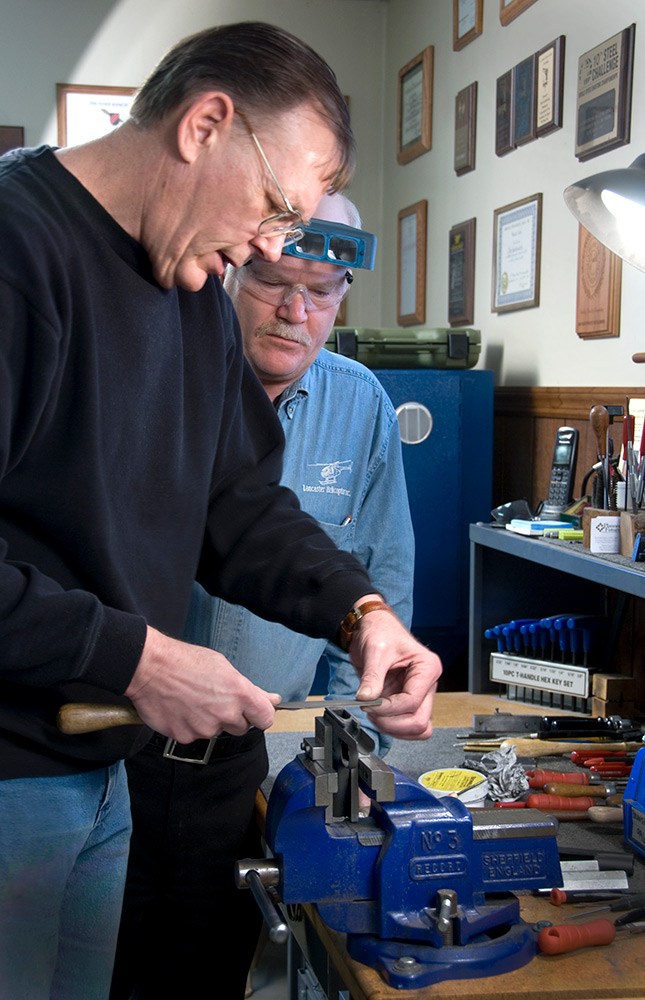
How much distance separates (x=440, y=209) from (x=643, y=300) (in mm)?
1539

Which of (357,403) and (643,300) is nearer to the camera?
(357,403)

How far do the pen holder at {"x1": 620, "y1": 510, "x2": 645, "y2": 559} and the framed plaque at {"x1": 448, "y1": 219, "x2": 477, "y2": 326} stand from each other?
61.0 inches

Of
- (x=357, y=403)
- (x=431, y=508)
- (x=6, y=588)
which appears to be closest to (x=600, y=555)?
(x=357, y=403)

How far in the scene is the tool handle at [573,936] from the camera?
4.08 ft

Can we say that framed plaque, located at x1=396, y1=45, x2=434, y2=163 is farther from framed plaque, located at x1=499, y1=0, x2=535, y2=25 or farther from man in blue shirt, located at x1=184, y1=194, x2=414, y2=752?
man in blue shirt, located at x1=184, y1=194, x2=414, y2=752

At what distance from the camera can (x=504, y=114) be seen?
3.24m

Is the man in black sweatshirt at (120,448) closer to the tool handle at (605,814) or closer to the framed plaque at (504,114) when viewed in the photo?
the tool handle at (605,814)

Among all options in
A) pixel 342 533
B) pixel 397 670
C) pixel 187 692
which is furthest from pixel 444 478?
pixel 187 692

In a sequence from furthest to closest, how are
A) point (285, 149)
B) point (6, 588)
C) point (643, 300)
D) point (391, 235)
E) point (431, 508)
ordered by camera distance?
point (391, 235) < point (431, 508) < point (643, 300) < point (285, 149) < point (6, 588)

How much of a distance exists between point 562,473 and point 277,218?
59.8 inches

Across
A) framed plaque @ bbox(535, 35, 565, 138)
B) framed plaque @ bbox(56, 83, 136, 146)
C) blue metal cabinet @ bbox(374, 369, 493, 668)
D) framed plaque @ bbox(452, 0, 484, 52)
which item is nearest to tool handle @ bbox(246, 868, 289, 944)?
blue metal cabinet @ bbox(374, 369, 493, 668)

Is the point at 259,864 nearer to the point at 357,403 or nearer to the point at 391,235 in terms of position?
the point at 357,403

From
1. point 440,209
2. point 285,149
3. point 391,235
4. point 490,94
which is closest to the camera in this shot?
point 285,149

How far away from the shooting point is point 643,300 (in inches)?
97.7
